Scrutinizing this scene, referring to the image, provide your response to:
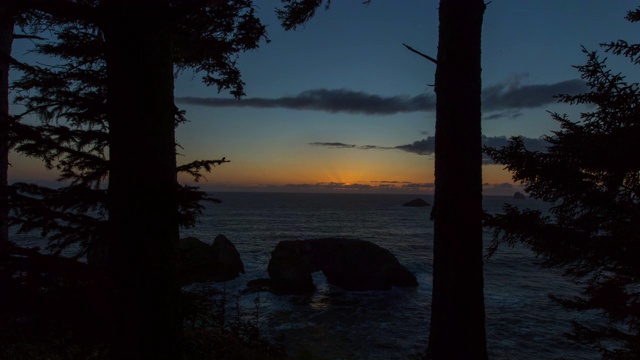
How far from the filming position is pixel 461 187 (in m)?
5.11

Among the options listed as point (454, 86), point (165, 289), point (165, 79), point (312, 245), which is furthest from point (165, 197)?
point (312, 245)

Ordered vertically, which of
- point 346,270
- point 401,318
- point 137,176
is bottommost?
point 401,318

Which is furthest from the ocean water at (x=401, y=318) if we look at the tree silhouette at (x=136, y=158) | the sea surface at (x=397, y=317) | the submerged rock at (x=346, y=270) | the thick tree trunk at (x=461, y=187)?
the tree silhouette at (x=136, y=158)

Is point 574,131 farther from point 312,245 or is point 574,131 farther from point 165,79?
point 312,245

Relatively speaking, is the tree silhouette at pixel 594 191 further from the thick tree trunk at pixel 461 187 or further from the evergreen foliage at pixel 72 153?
the evergreen foliage at pixel 72 153

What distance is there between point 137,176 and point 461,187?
389 centimetres

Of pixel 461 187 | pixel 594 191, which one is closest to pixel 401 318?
pixel 594 191

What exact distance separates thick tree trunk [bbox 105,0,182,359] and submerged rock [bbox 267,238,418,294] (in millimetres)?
22833

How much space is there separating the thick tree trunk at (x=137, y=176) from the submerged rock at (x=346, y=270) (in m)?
22.8

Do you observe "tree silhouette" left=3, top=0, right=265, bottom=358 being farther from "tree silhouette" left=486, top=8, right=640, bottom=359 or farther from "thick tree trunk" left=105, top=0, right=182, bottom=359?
"tree silhouette" left=486, top=8, right=640, bottom=359

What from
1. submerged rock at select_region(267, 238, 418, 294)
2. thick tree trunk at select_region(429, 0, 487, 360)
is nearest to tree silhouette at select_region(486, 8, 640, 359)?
thick tree trunk at select_region(429, 0, 487, 360)

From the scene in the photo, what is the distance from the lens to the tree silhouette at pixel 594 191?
5664 millimetres

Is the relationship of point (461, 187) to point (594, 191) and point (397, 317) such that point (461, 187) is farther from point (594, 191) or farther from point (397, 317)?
point (397, 317)

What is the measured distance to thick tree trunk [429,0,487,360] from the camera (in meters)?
5.12
